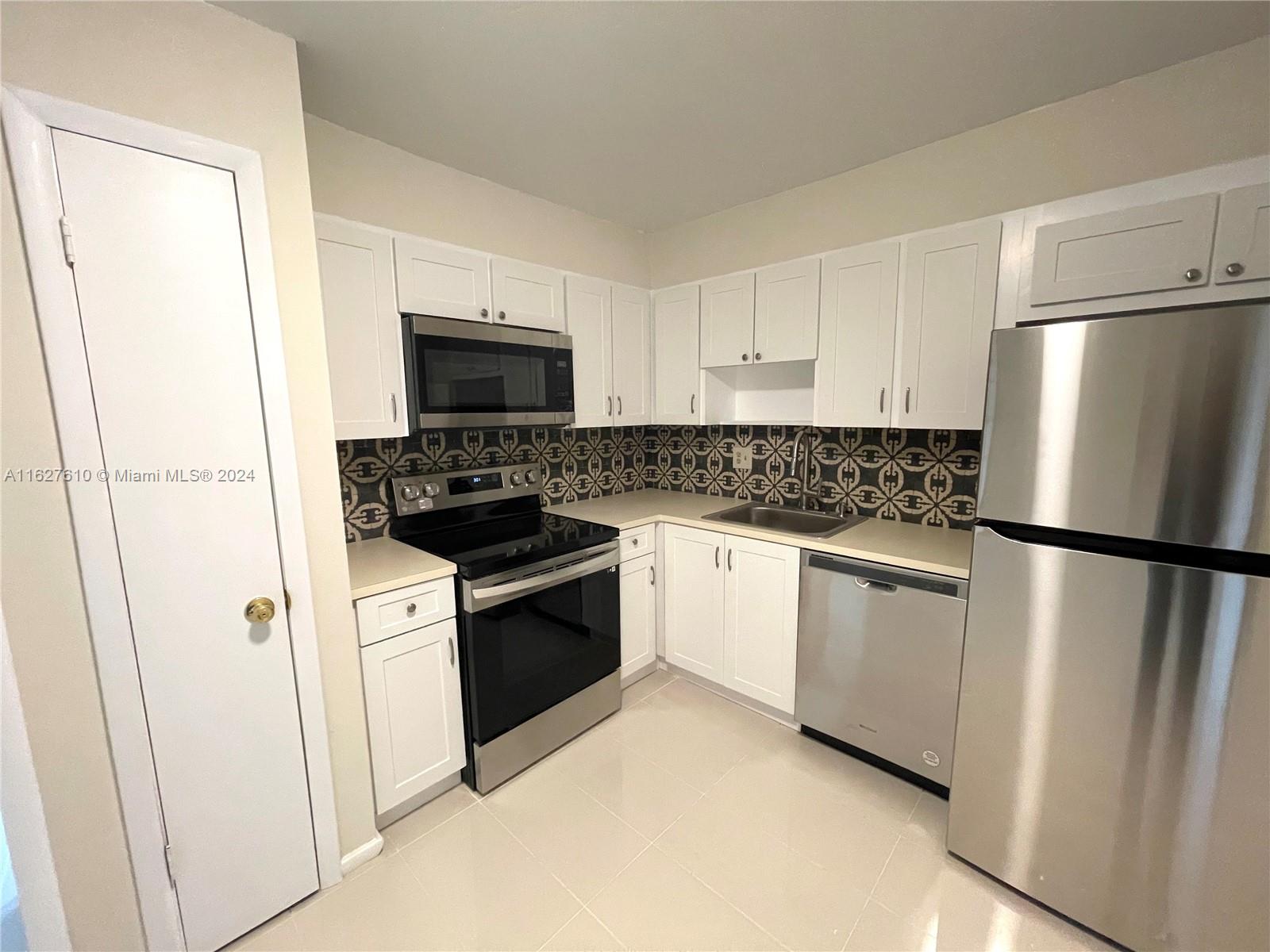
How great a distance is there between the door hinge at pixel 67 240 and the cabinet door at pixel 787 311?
2.32 metres

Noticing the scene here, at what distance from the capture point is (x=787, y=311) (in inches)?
92.6

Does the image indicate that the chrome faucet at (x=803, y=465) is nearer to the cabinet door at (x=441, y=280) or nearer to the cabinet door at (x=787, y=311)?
the cabinet door at (x=787, y=311)

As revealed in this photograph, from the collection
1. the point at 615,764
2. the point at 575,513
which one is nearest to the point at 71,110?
the point at 575,513

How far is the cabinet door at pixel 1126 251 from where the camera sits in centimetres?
145

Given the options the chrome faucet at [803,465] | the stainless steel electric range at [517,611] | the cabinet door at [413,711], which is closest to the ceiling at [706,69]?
the chrome faucet at [803,465]

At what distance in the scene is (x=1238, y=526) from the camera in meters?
1.08

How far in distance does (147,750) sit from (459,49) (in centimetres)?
203

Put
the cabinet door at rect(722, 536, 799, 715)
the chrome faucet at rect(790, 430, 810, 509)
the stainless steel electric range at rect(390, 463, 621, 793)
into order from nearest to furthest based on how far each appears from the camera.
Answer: the stainless steel electric range at rect(390, 463, 621, 793), the cabinet door at rect(722, 536, 799, 715), the chrome faucet at rect(790, 430, 810, 509)

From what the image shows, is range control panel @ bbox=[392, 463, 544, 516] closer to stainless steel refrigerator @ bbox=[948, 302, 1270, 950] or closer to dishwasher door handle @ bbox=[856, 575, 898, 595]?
dishwasher door handle @ bbox=[856, 575, 898, 595]

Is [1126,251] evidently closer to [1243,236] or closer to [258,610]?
[1243,236]

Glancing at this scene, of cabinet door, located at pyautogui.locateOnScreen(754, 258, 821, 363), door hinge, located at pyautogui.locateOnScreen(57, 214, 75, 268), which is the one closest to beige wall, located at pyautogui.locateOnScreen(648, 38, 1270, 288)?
cabinet door, located at pyautogui.locateOnScreen(754, 258, 821, 363)

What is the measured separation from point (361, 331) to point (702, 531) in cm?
168

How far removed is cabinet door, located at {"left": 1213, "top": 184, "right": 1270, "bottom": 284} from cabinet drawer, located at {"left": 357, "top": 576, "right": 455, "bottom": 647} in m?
2.61

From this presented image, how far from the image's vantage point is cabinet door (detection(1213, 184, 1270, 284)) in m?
1.37
